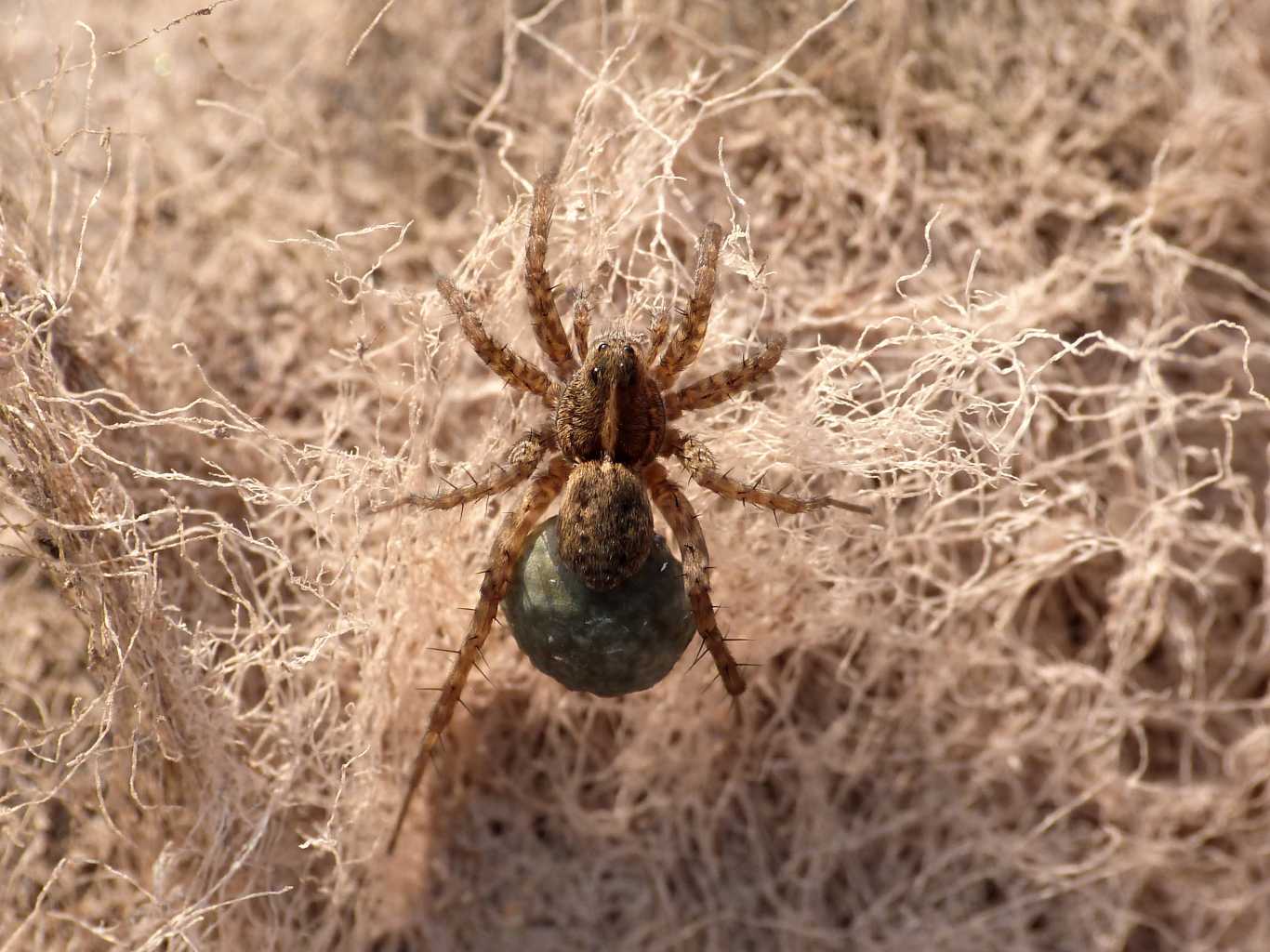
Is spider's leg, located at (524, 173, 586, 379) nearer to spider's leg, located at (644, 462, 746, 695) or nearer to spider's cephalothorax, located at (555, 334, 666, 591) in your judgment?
spider's cephalothorax, located at (555, 334, 666, 591)

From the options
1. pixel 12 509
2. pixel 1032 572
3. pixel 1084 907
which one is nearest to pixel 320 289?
pixel 12 509

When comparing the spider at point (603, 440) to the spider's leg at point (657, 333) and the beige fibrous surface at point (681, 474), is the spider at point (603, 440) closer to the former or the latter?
the spider's leg at point (657, 333)

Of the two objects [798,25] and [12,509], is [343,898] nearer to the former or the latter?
[12,509]

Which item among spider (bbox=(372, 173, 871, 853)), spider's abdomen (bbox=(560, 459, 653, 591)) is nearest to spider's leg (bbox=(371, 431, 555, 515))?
spider (bbox=(372, 173, 871, 853))

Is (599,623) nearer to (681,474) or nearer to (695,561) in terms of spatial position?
(695,561)

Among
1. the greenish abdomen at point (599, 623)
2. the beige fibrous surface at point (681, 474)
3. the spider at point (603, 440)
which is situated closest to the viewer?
the greenish abdomen at point (599, 623)

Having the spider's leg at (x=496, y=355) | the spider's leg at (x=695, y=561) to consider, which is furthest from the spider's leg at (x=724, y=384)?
the spider's leg at (x=496, y=355)
